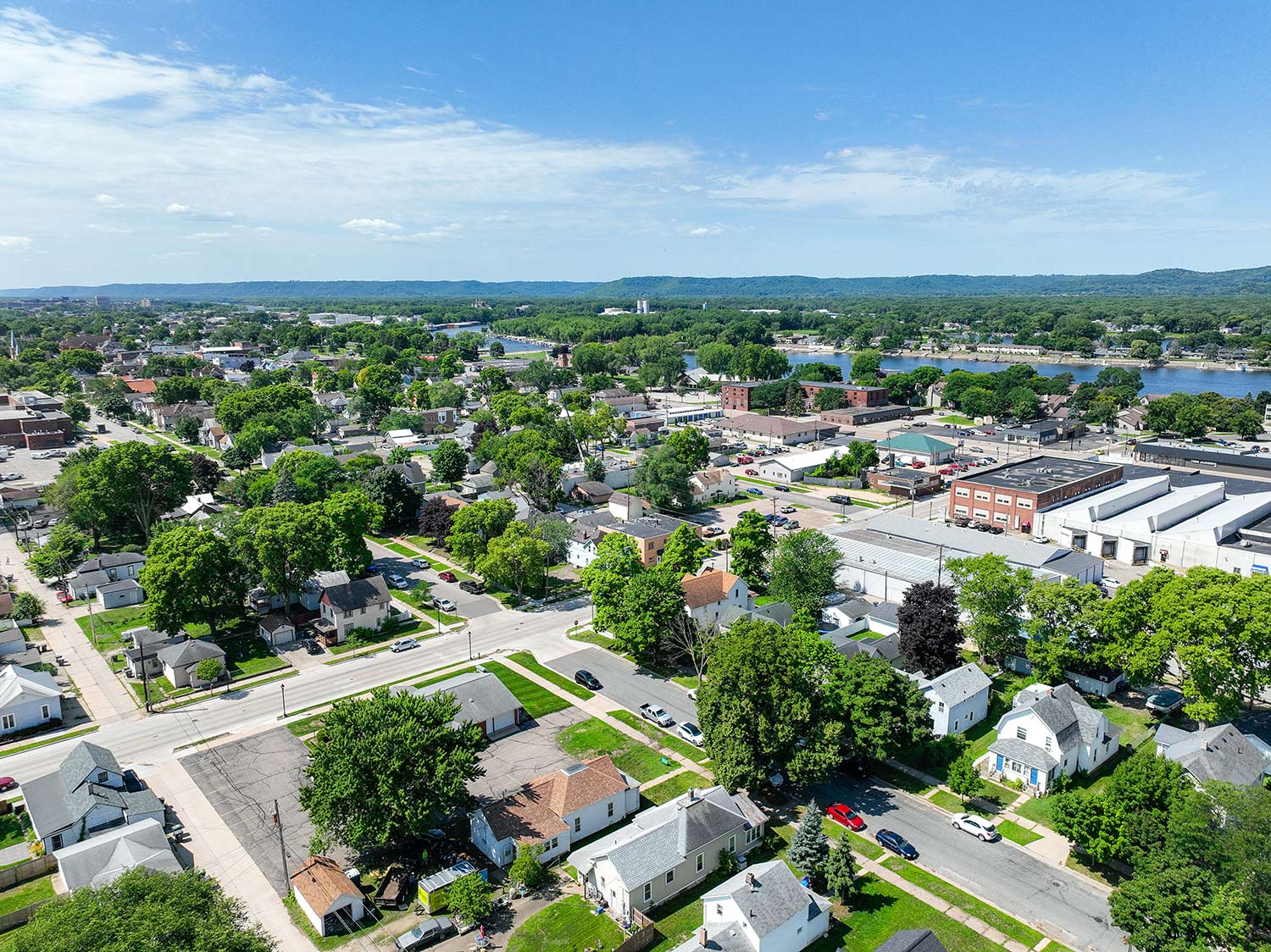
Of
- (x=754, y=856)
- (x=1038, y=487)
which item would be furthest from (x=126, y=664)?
(x=1038, y=487)

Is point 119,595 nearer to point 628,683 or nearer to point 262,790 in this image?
point 262,790

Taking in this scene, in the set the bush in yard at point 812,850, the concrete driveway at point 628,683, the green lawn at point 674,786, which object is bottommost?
the concrete driveway at point 628,683

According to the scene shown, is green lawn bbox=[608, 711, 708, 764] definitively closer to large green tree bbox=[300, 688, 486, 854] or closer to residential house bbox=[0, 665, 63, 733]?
large green tree bbox=[300, 688, 486, 854]

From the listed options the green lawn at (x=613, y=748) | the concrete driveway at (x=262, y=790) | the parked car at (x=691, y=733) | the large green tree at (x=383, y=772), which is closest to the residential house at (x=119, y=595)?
the concrete driveway at (x=262, y=790)

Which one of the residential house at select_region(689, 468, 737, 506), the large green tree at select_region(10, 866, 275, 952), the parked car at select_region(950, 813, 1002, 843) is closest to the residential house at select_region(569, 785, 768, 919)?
the parked car at select_region(950, 813, 1002, 843)

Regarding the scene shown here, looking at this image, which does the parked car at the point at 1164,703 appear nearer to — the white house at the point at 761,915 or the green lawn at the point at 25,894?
the white house at the point at 761,915
